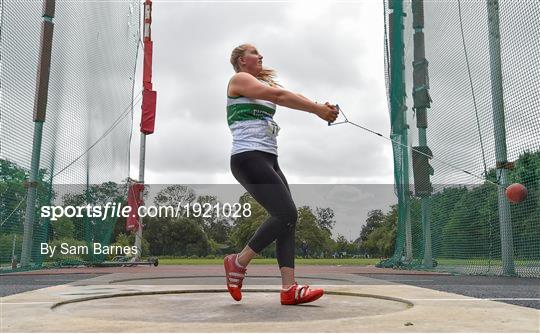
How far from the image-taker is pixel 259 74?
131 inches

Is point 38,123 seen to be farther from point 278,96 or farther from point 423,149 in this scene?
point 278,96

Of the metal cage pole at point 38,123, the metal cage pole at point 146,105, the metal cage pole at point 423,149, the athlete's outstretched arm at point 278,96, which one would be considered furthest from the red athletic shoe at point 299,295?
the metal cage pole at point 146,105

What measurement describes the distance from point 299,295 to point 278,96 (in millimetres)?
1084

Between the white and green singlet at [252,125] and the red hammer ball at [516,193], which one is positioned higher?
the white and green singlet at [252,125]

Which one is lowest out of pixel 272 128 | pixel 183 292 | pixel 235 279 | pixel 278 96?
pixel 183 292

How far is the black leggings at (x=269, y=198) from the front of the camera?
9.84 feet

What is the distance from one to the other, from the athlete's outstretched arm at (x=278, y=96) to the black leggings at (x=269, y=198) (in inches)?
12.6

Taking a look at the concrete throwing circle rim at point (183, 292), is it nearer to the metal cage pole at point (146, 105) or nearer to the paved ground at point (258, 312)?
the paved ground at point (258, 312)

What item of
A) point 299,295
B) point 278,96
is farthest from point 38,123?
point 299,295

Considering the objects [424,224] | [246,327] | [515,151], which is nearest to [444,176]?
[424,224]

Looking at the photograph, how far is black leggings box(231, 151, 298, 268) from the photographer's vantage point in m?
3.00

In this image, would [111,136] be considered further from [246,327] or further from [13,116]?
[246,327]

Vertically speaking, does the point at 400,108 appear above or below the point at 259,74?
above

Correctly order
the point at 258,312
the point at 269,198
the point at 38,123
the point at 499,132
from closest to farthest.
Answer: the point at 258,312
the point at 269,198
the point at 499,132
the point at 38,123
